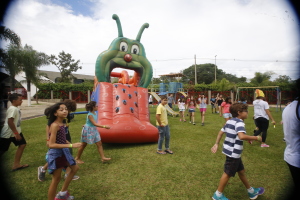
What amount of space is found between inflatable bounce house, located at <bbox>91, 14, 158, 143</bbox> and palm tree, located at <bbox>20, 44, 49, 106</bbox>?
16.8 metres

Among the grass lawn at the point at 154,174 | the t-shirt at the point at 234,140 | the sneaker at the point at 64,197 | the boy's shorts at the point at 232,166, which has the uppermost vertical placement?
the t-shirt at the point at 234,140

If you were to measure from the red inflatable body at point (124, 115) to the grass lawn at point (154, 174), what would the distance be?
36 centimetres

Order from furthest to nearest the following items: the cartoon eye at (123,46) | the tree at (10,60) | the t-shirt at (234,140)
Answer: the tree at (10,60) < the cartoon eye at (123,46) < the t-shirt at (234,140)

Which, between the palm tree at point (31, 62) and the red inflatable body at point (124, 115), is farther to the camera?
the palm tree at point (31, 62)

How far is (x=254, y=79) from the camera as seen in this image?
90.3 ft

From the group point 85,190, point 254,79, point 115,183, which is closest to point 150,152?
point 115,183

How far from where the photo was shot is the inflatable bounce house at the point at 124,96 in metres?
5.35

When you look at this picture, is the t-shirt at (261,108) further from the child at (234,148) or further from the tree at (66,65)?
the tree at (66,65)

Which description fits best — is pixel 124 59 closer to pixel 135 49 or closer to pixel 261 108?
pixel 135 49

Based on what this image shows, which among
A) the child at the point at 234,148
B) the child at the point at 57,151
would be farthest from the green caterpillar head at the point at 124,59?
the child at the point at 234,148

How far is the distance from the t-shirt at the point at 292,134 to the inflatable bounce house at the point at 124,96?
3.79 metres

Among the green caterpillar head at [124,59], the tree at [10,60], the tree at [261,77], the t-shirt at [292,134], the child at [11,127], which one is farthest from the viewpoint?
the tree at [261,77]

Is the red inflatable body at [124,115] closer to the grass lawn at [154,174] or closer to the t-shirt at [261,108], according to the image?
the grass lawn at [154,174]

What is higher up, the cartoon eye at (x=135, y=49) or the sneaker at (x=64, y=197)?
the cartoon eye at (x=135, y=49)
